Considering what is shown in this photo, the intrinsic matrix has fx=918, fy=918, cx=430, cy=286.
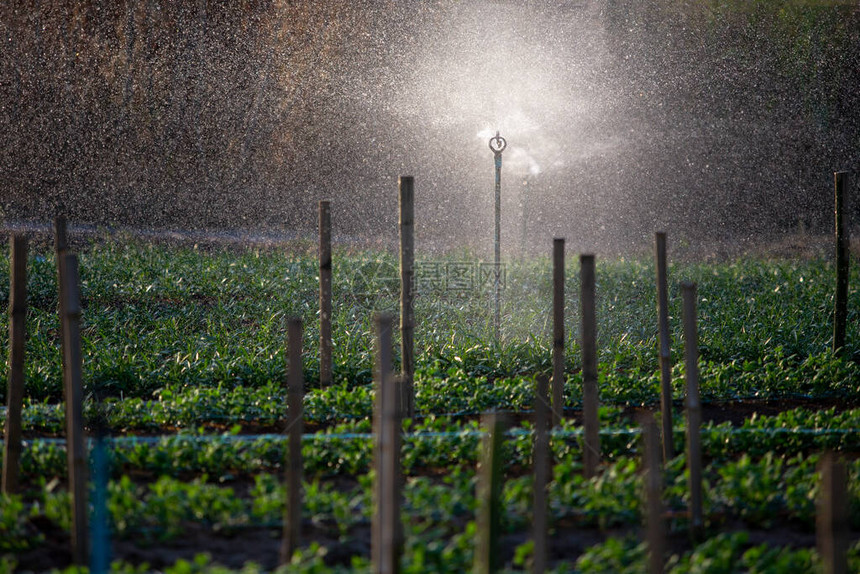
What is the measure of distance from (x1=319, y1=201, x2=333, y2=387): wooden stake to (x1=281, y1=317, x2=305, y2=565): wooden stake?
66.0 inches

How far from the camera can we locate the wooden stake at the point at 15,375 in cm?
268

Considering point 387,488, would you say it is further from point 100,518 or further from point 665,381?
point 665,381

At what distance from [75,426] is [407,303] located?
1582 millimetres

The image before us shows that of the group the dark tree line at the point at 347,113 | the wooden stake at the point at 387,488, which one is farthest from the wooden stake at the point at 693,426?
the dark tree line at the point at 347,113

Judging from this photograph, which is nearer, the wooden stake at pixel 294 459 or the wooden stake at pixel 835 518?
the wooden stake at pixel 835 518

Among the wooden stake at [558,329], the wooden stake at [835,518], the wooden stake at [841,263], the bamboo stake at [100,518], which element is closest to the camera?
the wooden stake at [835,518]

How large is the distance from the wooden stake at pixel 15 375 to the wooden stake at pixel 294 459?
2.98ft

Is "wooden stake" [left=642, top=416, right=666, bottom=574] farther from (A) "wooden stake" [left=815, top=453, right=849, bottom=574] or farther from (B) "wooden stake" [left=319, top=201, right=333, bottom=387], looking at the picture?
(B) "wooden stake" [left=319, top=201, right=333, bottom=387]

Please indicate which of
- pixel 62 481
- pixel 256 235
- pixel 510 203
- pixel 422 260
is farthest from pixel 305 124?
pixel 62 481

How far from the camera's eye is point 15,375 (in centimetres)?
282

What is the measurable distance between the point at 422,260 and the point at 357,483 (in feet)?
17.8

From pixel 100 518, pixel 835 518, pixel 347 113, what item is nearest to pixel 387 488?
pixel 835 518

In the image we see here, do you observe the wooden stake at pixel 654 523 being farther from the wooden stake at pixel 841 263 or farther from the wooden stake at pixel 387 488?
the wooden stake at pixel 841 263

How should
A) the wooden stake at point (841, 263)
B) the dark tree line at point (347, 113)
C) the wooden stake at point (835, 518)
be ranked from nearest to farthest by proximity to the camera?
the wooden stake at point (835, 518), the wooden stake at point (841, 263), the dark tree line at point (347, 113)
